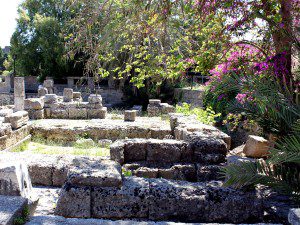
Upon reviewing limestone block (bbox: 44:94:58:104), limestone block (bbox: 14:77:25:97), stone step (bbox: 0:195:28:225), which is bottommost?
stone step (bbox: 0:195:28:225)

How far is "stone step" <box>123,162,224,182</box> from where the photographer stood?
225 inches

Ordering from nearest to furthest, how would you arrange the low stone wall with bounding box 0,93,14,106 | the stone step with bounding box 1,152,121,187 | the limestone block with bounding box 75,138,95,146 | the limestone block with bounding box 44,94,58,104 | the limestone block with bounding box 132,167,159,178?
1. the stone step with bounding box 1,152,121,187
2. the limestone block with bounding box 132,167,159,178
3. the limestone block with bounding box 75,138,95,146
4. the limestone block with bounding box 44,94,58,104
5. the low stone wall with bounding box 0,93,14,106

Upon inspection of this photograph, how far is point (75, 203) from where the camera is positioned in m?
3.61

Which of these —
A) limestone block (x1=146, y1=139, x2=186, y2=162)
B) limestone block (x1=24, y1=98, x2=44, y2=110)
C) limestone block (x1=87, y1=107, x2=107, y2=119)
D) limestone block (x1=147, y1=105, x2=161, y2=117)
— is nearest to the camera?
limestone block (x1=146, y1=139, x2=186, y2=162)

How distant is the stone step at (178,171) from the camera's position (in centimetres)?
571

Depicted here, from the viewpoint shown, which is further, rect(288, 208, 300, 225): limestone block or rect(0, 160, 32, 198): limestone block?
rect(0, 160, 32, 198): limestone block

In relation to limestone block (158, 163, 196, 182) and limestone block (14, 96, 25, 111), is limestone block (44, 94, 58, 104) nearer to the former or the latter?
limestone block (14, 96, 25, 111)

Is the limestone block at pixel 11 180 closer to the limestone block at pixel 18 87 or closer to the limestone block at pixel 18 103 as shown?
the limestone block at pixel 18 103

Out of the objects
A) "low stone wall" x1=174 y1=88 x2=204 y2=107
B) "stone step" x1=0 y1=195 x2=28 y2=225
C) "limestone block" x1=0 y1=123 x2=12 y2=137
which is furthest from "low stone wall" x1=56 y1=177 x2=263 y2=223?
"low stone wall" x1=174 y1=88 x2=204 y2=107

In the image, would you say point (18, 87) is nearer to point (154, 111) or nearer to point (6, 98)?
point (154, 111)

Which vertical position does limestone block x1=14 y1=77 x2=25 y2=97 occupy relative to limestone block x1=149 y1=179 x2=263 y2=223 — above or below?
above

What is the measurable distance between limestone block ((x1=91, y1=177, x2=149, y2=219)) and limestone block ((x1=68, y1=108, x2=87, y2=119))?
34.4ft

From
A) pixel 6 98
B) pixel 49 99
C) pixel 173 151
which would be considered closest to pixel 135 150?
pixel 173 151

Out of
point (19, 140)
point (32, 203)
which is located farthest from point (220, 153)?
point (19, 140)
